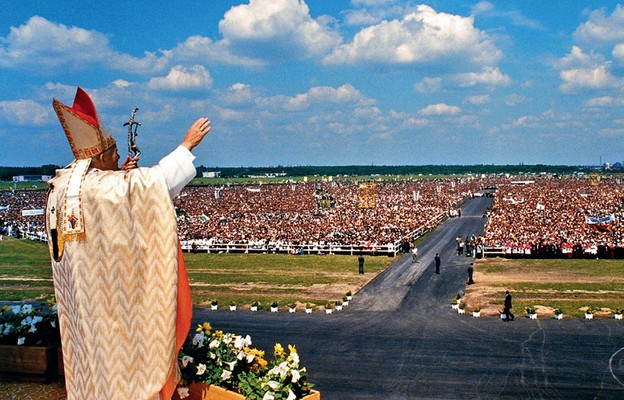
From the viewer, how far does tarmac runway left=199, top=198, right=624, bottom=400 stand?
12.5 meters

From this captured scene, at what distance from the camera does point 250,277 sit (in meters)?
29.5

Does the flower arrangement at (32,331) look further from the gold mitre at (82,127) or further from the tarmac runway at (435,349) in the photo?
the tarmac runway at (435,349)

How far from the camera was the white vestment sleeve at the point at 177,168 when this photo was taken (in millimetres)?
4520

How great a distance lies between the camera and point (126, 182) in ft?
14.6

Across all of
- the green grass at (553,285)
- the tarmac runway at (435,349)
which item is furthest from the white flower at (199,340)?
the green grass at (553,285)

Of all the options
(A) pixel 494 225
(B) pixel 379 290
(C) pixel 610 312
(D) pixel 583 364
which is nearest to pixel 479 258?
(A) pixel 494 225

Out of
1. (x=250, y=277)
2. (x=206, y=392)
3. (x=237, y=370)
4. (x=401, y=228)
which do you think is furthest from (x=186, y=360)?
(x=401, y=228)

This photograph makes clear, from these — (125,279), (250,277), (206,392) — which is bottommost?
(250,277)

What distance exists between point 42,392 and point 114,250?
4349 mm

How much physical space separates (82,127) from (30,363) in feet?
16.9

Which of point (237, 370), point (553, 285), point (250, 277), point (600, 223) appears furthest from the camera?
point (600, 223)

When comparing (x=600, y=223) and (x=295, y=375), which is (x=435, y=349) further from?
(x=600, y=223)

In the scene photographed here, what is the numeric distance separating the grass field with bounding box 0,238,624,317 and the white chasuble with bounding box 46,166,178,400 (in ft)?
58.6

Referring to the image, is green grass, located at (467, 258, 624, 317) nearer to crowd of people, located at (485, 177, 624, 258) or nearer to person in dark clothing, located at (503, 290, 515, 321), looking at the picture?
person in dark clothing, located at (503, 290, 515, 321)
